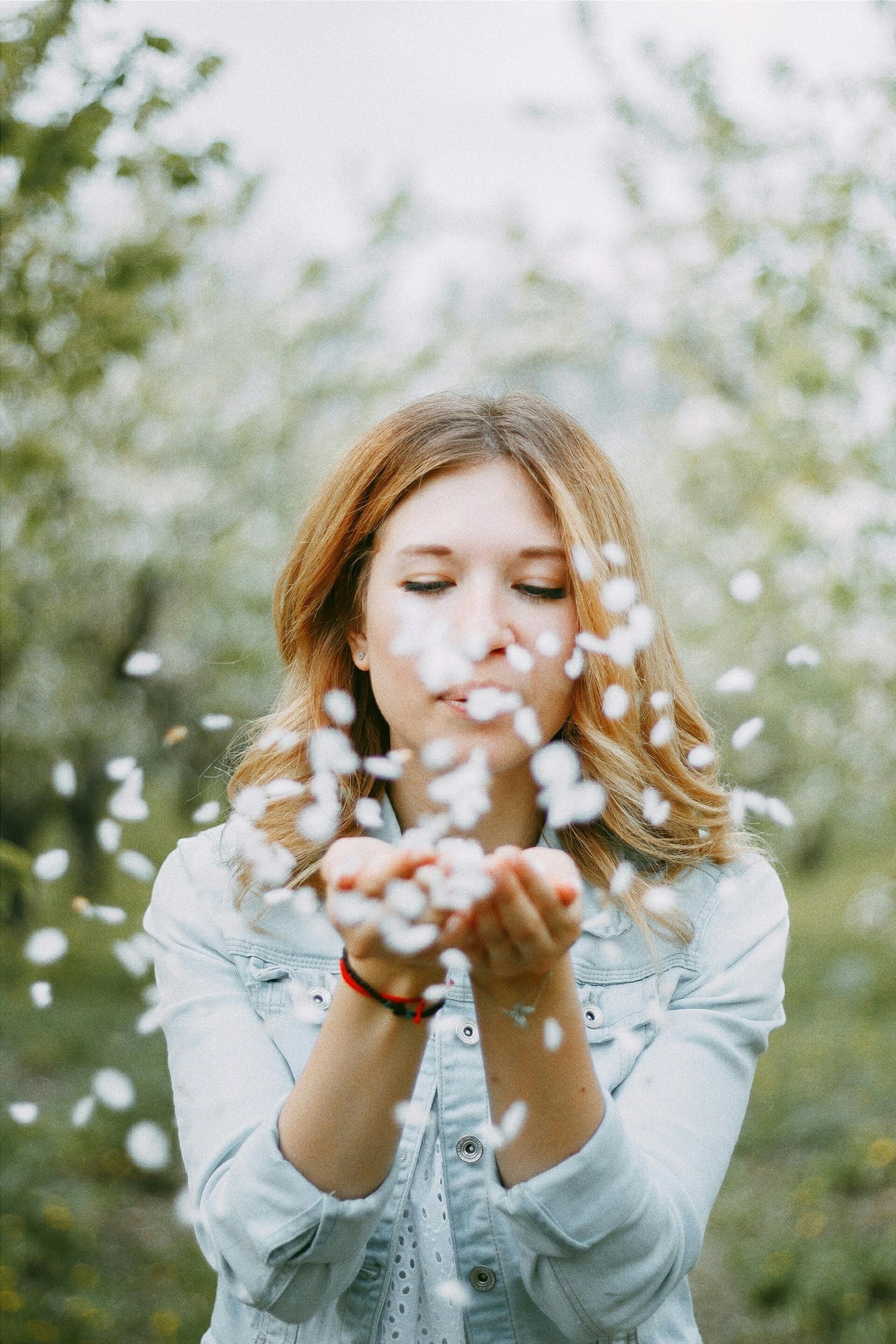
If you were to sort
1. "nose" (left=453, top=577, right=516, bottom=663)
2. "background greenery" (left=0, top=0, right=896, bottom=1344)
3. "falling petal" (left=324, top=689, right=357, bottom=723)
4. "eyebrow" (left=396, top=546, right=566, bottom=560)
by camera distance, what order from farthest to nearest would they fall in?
1. "background greenery" (left=0, top=0, right=896, bottom=1344)
2. "falling petal" (left=324, top=689, right=357, bottom=723)
3. "eyebrow" (left=396, top=546, right=566, bottom=560)
4. "nose" (left=453, top=577, right=516, bottom=663)

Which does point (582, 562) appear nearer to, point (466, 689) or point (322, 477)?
point (466, 689)

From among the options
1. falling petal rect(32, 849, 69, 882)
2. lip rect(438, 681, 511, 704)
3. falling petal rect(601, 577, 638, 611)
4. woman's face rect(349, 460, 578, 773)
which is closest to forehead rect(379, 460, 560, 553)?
woman's face rect(349, 460, 578, 773)

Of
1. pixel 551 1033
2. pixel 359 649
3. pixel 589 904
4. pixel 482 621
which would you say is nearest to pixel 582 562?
pixel 482 621

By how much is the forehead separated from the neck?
36 cm

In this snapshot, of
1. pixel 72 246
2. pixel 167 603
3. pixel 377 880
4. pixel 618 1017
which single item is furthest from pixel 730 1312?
pixel 167 603

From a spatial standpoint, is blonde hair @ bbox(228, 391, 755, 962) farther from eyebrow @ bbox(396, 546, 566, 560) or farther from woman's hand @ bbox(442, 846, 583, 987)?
woman's hand @ bbox(442, 846, 583, 987)

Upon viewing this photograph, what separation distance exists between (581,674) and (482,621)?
29cm

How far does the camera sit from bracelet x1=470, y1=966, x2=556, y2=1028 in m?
1.42

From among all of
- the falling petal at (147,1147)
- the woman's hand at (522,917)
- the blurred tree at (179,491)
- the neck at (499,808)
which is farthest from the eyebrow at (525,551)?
the blurred tree at (179,491)

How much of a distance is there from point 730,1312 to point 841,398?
12.8 ft

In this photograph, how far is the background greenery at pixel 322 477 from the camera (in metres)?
4.12

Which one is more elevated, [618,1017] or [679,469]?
[618,1017]

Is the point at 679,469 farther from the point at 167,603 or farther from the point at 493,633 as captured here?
the point at 493,633

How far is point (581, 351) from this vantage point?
9352 millimetres
